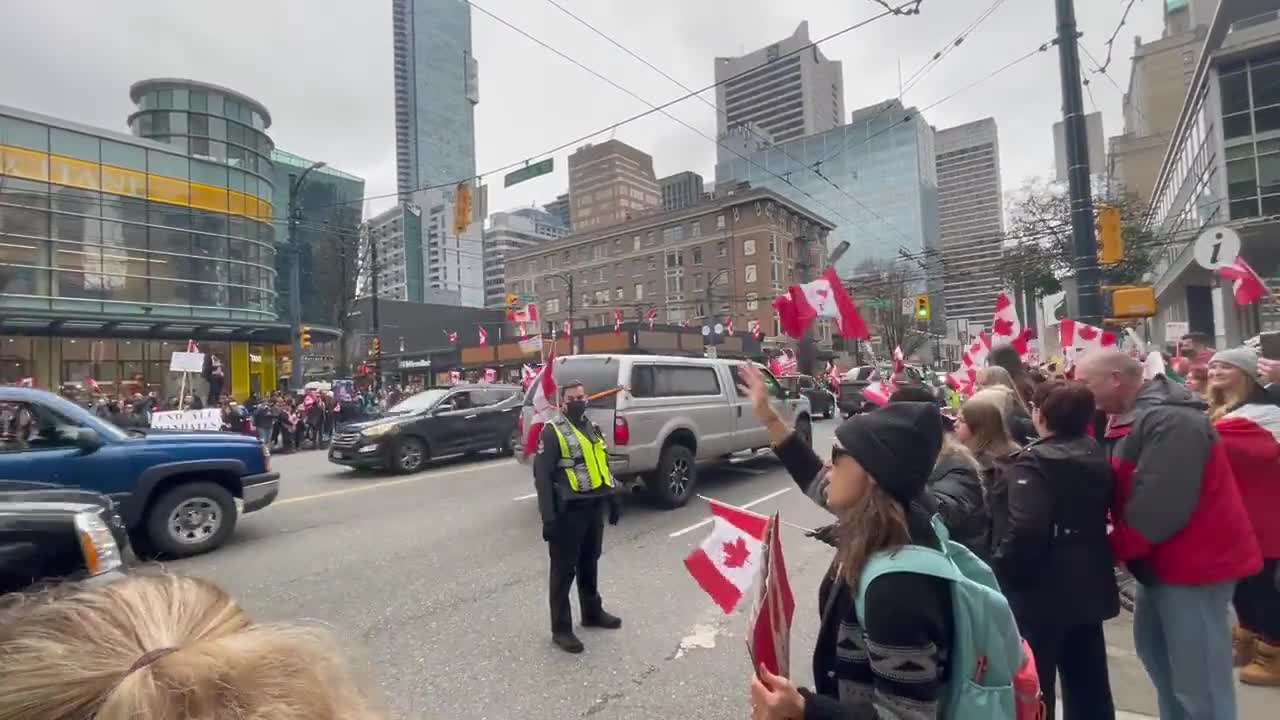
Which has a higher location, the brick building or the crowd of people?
the brick building

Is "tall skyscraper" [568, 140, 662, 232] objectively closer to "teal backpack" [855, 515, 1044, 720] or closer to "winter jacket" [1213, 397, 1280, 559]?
"winter jacket" [1213, 397, 1280, 559]

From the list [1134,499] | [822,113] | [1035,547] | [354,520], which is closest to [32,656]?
[1035,547]

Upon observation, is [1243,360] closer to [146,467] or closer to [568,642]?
[568,642]

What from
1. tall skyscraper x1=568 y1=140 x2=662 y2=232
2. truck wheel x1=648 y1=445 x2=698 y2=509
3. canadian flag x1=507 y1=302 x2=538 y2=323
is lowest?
truck wheel x1=648 y1=445 x2=698 y2=509

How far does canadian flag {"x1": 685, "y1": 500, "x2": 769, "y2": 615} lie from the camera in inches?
111

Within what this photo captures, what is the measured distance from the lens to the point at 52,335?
25.3 meters

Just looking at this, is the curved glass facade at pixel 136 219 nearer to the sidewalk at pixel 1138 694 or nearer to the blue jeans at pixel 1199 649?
the sidewalk at pixel 1138 694

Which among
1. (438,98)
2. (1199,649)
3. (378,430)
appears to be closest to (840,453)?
(1199,649)

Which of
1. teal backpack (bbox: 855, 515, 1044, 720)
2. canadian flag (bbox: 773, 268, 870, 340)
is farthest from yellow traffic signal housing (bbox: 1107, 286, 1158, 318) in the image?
teal backpack (bbox: 855, 515, 1044, 720)

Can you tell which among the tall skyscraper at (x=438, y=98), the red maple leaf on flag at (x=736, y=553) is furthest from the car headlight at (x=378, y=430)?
the red maple leaf on flag at (x=736, y=553)

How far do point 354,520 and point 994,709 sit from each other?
8408 millimetres

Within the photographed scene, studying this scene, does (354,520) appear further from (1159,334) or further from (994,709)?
(1159,334)

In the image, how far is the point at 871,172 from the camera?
3422cm

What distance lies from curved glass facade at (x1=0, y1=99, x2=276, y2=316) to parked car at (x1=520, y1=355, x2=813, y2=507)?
2659 centimetres
